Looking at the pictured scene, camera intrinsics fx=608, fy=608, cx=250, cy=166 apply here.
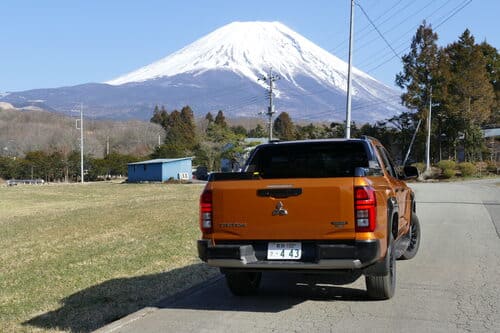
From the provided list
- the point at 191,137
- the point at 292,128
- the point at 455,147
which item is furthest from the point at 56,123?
the point at 455,147

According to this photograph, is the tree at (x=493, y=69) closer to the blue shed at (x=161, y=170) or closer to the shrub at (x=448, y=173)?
the shrub at (x=448, y=173)

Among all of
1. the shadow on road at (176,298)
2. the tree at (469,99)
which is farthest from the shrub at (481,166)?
the shadow on road at (176,298)

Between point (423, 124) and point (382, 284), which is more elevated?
point (423, 124)

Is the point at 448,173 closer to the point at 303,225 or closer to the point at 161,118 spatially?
the point at 303,225

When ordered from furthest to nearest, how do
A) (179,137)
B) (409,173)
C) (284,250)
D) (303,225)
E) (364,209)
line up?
1. (179,137)
2. (409,173)
3. (284,250)
4. (303,225)
5. (364,209)

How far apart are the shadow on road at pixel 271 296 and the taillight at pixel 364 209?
1342 mm

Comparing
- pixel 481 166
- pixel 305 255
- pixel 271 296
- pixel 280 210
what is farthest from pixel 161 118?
pixel 305 255

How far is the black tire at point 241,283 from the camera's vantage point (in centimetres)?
723

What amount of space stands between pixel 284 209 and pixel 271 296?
5.36 feet

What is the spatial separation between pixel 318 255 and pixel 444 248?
18.6 ft

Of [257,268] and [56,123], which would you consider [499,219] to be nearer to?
[257,268]

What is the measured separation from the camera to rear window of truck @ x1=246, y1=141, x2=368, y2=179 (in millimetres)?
7672

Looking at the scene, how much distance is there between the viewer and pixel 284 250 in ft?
20.5

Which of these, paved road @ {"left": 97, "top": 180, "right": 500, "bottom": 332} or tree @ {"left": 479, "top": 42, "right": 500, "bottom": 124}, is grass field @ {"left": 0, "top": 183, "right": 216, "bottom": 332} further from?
tree @ {"left": 479, "top": 42, "right": 500, "bottom": 124}
